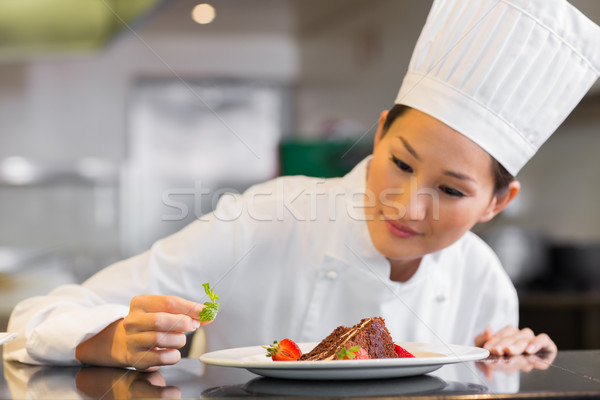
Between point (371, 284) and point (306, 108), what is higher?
point (306, 108)

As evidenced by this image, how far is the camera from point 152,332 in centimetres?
81

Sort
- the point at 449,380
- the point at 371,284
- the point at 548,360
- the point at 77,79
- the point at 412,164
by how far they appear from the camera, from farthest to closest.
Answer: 1. the point at 77,79
2. the point at 371,284
3. the point at 412,164
4. the point at 548,360
5. the point at 449,380

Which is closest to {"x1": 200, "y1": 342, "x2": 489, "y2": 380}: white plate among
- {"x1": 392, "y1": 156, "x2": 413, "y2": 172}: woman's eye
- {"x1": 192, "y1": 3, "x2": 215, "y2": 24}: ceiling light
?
{"x1": 392, "y1": 156, "x2": 413, "y2": 172}: woman's eye

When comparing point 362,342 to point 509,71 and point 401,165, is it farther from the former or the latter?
point 509,71

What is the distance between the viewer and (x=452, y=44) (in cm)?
109

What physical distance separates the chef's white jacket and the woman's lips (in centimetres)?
8

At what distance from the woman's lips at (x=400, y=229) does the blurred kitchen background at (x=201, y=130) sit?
1.94 metres

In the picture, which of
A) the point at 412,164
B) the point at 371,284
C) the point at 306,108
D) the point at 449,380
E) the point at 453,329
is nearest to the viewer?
the point at 449,380

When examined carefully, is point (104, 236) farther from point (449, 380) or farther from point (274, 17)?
point (449, 380)

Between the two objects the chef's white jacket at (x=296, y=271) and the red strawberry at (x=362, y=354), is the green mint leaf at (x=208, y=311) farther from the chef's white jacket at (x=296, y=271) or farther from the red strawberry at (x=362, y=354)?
the chef's white jacket at (x=296, y=271)

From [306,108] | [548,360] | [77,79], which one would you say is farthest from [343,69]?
[548,360]

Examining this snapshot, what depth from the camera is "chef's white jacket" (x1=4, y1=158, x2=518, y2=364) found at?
1.18 metres

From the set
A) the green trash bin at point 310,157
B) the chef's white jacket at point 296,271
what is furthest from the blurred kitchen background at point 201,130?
the chef's white jacket at point 296,271

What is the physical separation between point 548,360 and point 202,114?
377 centimetres
